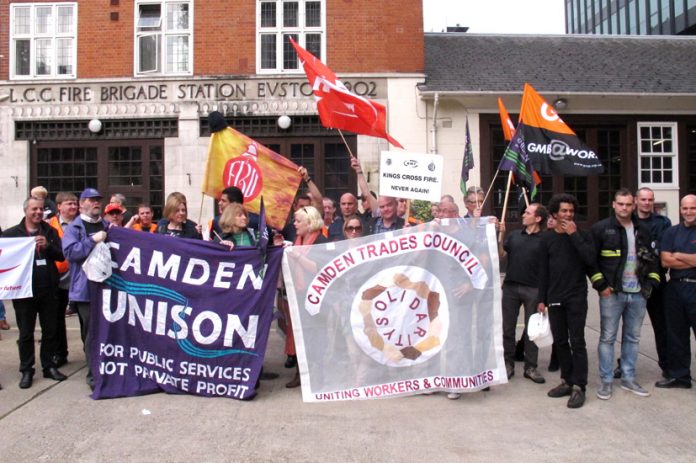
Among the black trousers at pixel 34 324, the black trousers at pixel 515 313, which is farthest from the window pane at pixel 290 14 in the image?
the black trousers at pixel 515 313

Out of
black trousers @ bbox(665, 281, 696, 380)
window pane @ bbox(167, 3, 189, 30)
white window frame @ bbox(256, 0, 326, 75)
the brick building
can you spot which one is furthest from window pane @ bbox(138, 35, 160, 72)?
black trousers @ bbox(665, 281, 696, 380)

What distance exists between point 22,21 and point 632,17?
1605 inches

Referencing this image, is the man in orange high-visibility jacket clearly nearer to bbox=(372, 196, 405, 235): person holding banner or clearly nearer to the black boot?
the black boot

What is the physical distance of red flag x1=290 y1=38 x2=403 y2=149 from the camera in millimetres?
6570

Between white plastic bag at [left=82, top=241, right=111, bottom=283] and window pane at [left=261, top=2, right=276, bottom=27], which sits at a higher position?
window pane at [left=261, top=2, right=276, bottom=27]

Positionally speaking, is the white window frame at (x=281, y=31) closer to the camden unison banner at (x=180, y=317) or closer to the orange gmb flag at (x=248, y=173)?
the orange gmb flag at (x=248, y=173)

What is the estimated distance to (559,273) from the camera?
512 centimetres

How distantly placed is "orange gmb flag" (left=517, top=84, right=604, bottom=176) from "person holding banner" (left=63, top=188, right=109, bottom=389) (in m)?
4.42

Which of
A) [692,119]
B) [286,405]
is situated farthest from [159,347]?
[692,119]

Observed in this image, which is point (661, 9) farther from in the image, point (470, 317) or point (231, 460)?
point (231, 460)

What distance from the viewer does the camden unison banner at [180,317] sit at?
5156 millimetres

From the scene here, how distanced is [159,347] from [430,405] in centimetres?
251

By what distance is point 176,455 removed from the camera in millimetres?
3939

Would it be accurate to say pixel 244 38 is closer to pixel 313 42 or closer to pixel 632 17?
pixel 313 42
